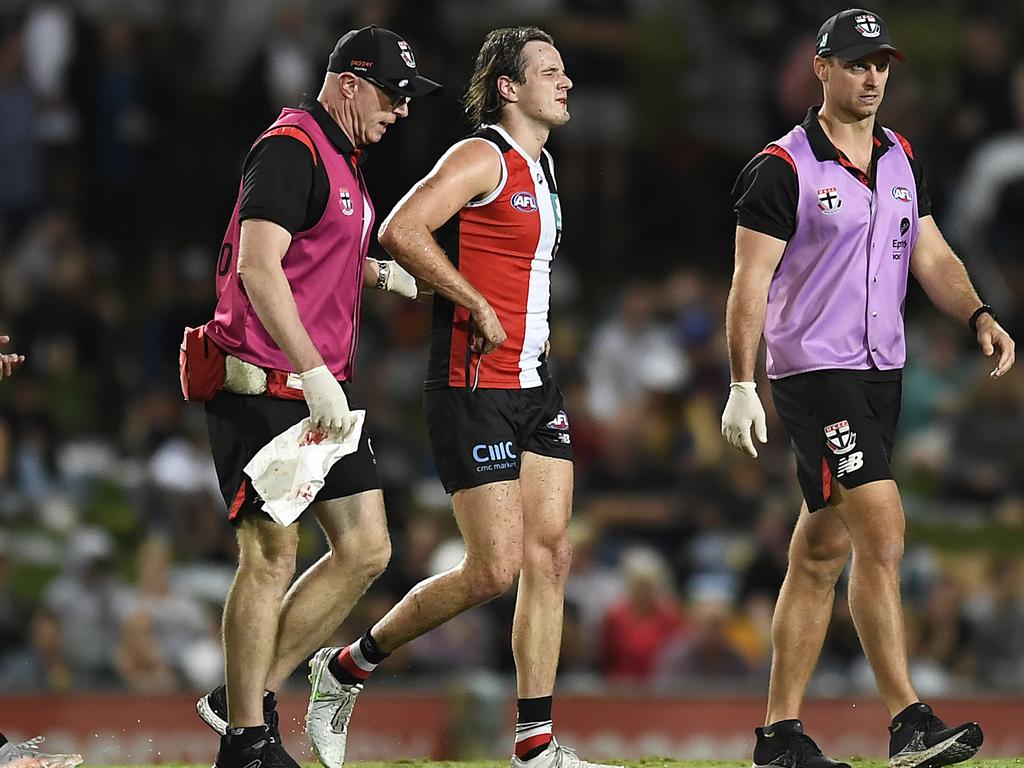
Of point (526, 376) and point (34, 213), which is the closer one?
point (526, 376)

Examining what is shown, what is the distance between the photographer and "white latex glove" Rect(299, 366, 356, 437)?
20.9ft

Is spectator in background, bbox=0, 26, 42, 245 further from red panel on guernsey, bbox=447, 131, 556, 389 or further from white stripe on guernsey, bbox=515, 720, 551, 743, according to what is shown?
white stripe on guernsey, bbox=515, 720, 551, 743

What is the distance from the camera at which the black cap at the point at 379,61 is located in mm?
6875

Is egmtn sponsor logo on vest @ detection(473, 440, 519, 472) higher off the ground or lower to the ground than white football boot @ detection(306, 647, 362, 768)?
higher

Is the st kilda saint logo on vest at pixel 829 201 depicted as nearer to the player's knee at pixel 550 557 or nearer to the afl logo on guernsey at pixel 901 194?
the afl logo on guernsey at pixel 901 194

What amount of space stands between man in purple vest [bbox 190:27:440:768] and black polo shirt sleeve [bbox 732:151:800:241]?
4.32ft

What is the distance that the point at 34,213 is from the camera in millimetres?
A: 15195

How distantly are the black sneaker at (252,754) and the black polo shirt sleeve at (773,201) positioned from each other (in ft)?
8.59

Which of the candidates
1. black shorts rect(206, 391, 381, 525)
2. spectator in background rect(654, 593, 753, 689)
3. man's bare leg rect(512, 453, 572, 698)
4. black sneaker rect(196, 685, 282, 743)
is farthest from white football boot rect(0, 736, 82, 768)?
spectator in background rect(654, 593, 753, 689)

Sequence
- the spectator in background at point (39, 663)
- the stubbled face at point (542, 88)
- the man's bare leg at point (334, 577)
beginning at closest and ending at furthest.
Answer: the man's bare leg at point (334, 577) < the stubbled face at point (542, 88) < the spectator in background at point (39, 663)

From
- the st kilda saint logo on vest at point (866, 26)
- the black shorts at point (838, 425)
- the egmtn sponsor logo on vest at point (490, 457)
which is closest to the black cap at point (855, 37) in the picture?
the st kilda saint logo on vest at point (866, 26)

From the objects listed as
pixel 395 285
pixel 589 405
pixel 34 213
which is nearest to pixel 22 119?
pixel 34 213

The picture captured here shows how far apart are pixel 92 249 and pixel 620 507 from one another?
5364 mm

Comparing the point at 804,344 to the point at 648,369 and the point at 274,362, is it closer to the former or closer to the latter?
the point at 274,362
